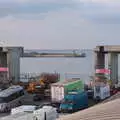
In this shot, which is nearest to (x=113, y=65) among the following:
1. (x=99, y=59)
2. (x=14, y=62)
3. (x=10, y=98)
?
(x=99, y=59)

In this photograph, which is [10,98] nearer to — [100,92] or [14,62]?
[100,92]

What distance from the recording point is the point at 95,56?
4153 centimetres

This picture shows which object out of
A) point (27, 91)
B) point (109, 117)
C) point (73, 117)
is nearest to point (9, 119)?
point (73, 117)

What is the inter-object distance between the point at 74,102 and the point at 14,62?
14.9 meters

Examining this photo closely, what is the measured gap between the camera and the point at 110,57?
133 ft

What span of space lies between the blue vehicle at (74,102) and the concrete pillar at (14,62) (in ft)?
42.8

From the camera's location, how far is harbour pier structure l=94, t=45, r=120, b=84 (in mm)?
40594

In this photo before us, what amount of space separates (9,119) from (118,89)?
17577 mm

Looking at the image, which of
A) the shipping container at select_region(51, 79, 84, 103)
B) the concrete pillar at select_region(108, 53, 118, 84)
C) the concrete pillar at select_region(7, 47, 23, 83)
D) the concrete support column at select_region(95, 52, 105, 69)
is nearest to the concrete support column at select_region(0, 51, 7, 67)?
the concrete pillar at select_region(7, 47, 23, 83)

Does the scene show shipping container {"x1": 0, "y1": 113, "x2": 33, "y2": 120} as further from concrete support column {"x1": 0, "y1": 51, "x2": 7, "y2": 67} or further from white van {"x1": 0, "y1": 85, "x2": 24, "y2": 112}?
concrete support column {"x1": 0, "y1": 51, "x2": 7, "y2": 67}

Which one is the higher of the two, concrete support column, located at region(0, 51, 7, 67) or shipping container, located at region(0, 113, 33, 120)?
concrete support column, located at region(0, 51, 7, 67)

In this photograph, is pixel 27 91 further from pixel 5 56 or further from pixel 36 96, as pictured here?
pixel 5 56

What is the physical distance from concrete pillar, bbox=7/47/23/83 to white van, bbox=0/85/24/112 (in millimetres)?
8389

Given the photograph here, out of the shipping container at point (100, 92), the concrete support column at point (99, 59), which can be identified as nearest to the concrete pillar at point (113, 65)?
the concrete support column at point (99, 59)
